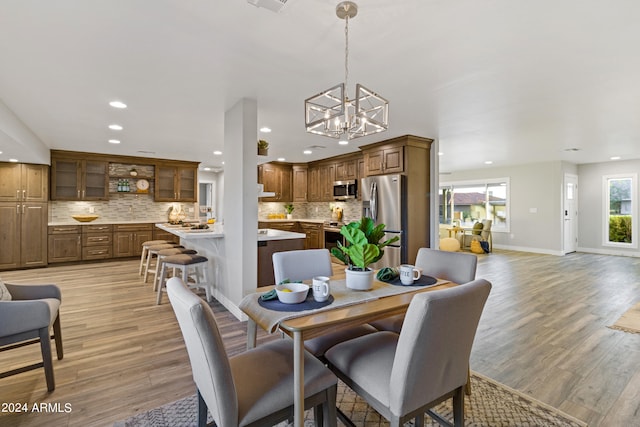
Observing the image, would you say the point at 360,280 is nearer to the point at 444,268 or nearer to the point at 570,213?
the point at 444,268

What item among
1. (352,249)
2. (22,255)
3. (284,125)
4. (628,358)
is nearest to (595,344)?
(628,358)

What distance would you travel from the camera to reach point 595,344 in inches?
110

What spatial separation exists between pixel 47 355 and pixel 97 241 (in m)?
5.37

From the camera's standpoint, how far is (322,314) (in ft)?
4.68

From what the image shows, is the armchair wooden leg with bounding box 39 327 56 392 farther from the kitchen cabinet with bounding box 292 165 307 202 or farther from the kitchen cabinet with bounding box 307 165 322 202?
the kitchen cabinet with bounding box 292 165 307 202

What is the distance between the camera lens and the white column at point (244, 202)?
10.8 ft

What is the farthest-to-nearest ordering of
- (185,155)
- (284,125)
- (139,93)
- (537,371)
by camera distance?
(185,155)
(284,125)
(139,93)
(537,371)

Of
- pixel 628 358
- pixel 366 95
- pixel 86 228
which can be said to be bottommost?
pixel 628 358

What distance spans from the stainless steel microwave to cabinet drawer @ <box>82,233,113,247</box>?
16.3 ft

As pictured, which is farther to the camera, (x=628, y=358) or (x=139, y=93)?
(x=139, y=93)

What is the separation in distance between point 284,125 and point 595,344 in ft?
13.8

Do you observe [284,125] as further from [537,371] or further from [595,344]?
[595,344]

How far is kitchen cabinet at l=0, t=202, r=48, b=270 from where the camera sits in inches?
224

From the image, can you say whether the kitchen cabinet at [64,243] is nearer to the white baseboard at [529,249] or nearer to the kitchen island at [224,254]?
the kitchen island at [224,254]
